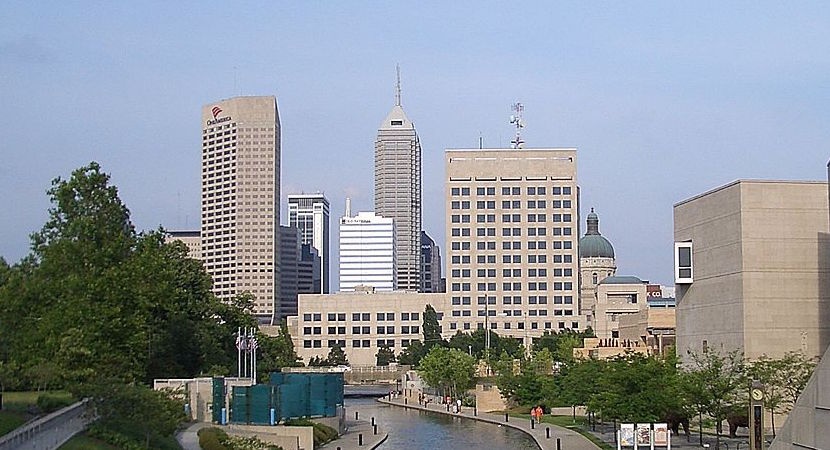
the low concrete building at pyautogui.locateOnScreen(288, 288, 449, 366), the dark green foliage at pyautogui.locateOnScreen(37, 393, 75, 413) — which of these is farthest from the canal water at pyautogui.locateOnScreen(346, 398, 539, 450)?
the low concrete building at pyautogui.locateOnScreen(288, 288, 449, 366)

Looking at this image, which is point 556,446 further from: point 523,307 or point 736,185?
point 523,307

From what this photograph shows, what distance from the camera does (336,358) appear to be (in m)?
172

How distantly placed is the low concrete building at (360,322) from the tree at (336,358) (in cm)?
445

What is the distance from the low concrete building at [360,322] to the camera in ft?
590

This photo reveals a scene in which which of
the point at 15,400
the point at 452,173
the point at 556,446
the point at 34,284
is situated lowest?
the point at 556,446

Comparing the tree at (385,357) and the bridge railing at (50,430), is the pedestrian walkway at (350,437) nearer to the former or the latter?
the bridge railing at (50,430)

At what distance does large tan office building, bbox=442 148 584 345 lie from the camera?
174 m

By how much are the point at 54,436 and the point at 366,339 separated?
5848 inches

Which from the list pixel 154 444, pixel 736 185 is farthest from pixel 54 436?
pixel 736 185

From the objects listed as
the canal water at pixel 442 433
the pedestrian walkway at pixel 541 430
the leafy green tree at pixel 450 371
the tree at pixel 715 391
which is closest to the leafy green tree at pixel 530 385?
the pedestrian walkway at pixel 541 430

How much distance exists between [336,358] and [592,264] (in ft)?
145

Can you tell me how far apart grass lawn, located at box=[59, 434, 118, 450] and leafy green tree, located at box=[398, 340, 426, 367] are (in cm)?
11618

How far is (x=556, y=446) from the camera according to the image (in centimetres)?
5459

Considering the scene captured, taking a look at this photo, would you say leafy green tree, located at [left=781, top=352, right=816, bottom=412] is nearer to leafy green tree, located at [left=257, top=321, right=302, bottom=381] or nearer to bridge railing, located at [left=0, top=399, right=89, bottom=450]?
bridge railing, located at [left=0, top=399, right=89, bottom=450]
